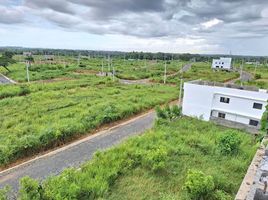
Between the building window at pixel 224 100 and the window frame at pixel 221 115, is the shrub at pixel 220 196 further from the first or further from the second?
the window frame at pixel 221 115

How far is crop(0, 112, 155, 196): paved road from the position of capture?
8930 millimetres

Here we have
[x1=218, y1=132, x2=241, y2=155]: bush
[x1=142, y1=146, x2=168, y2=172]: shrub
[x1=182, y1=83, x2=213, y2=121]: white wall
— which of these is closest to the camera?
[x1=142, y1=146, x2=168, y2=172]: shrub

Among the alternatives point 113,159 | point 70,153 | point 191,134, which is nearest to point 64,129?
point 70,153

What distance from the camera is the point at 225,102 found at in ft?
54.9

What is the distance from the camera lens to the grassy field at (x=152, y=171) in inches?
292

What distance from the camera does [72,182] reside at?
777 centimetres

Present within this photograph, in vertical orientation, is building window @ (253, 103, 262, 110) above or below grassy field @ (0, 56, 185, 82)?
above

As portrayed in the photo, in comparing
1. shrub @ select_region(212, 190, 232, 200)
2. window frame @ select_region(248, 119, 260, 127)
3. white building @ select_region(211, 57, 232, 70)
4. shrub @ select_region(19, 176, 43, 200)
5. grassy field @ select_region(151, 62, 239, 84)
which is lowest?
shrub @ select_region(212, 190, 232, 200)

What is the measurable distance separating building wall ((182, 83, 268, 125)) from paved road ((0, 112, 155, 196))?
4.66 meters

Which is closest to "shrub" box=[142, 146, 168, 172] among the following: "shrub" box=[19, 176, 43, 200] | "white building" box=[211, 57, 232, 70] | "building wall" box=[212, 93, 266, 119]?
"shrub" box=[19, 176, 43, 200]

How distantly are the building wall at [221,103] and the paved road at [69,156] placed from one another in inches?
184

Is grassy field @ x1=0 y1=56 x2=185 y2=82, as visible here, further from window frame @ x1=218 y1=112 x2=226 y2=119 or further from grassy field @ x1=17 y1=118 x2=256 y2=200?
grassy field @ x1=17 y1=118 x2=256 y2=200

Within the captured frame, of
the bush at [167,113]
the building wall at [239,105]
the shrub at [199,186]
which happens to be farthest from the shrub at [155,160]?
the building wall at [239,105]

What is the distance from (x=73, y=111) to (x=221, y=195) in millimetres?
11754
